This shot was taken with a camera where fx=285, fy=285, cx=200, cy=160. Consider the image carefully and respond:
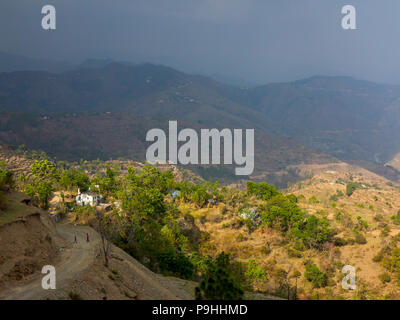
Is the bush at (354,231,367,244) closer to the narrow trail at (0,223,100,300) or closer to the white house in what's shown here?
the narrow trail at (0,223,100,300)

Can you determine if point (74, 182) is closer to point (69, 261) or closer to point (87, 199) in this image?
point (87, 199)

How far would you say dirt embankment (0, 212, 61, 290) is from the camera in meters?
16.9

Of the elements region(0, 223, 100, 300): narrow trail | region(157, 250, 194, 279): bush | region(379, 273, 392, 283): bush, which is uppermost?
region(0, 223, 100, 300): narrow trail

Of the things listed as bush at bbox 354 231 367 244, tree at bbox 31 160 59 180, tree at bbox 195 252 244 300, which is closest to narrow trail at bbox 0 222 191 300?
tree at bbox 195 252 244 300

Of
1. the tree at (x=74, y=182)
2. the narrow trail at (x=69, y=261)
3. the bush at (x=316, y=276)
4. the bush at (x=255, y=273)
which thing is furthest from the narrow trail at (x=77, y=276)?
the bush at (x=316, y=276)

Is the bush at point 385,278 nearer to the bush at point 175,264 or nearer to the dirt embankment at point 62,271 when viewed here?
the bush at point 175,264

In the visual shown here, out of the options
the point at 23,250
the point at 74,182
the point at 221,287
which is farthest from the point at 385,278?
the point at 74,182

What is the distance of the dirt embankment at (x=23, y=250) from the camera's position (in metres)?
16.9

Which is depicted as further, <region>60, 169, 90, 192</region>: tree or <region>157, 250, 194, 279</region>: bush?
<region>60, 169, 90, 192</region>: tree

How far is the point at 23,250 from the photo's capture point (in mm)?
18281

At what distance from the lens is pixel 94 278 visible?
18.0m

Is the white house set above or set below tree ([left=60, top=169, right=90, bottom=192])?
below
